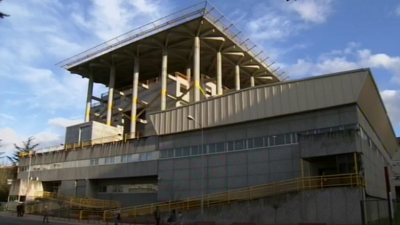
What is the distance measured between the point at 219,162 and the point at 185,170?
14.3ft

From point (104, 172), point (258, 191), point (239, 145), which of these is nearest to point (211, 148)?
point (239, 145)

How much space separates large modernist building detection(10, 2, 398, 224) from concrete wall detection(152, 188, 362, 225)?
97 mm

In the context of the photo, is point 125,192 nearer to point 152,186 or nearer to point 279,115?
point 152,186

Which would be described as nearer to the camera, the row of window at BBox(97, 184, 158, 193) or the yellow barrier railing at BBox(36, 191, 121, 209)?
the row of window at BBox(97, 184, 158, 193)

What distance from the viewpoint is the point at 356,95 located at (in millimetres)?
30203

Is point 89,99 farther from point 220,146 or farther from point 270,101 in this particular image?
point 270,101

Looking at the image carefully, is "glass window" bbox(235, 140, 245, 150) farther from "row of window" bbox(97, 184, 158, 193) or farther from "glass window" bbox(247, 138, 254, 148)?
"row of window" bbox(97, 184, 158, 193)

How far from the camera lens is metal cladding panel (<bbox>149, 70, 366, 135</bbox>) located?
1214 inches

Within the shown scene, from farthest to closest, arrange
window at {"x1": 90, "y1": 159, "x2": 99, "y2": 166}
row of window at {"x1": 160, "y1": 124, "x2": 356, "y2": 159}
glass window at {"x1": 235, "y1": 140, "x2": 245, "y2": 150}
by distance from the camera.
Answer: window at {"x1": 90, "y1": 159, "x2": 99, "y2": 166} < glass window at {"x1": 235, "y1": 140, "x2": 245, "y2": 150} < row of window at {"x1": 160, "y1": 124, "x2": 356, "y2": 159}

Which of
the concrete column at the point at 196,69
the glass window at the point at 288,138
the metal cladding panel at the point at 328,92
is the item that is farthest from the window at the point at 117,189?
the metal cladding panel at the point at 328,92

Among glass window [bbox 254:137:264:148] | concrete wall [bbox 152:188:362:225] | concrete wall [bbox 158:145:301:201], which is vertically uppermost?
glass window [bbox 254:137:264:148]

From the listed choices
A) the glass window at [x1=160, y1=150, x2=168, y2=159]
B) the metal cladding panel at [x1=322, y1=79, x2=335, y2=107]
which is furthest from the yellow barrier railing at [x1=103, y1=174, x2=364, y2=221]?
the metal cladding panel at [x1=322, y1=79, x2=335, y2=107]

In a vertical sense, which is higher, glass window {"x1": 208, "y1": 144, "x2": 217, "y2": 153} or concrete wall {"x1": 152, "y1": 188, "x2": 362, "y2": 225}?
glass window {"x1": 208, "y1": 144, "x2": 217, "y2": 153}

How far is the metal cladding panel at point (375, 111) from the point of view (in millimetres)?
32062
